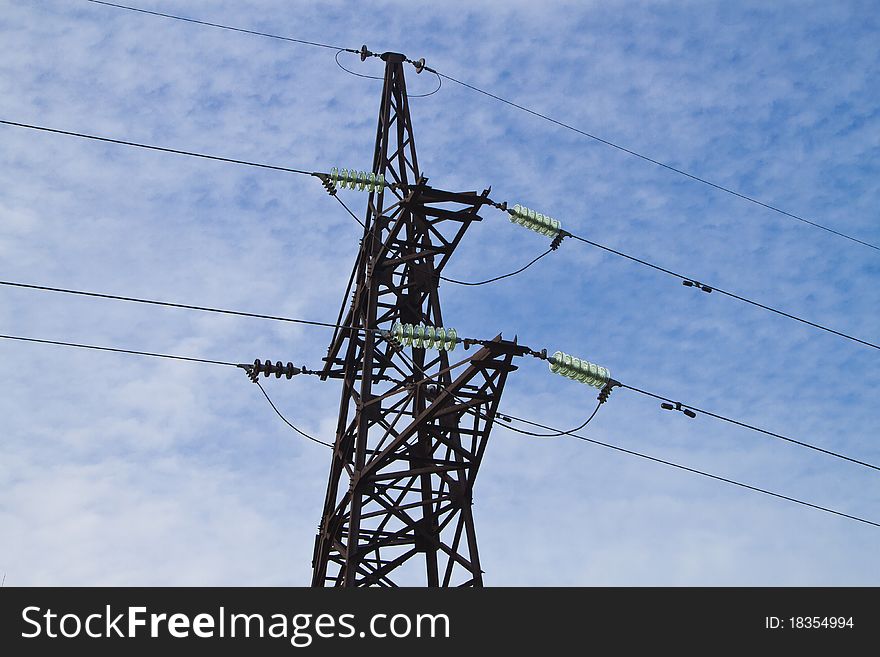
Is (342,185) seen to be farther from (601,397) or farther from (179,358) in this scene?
(601,397)

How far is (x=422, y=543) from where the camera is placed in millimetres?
25812

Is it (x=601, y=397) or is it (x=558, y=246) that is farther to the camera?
(x=558, y=246)

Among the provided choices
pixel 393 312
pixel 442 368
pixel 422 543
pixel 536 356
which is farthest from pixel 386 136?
pixel 422 543

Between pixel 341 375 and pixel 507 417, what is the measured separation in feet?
17.5

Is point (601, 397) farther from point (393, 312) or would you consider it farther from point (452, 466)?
point (393, 312)

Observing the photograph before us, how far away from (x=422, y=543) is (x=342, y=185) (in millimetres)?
9433

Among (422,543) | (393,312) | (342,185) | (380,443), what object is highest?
(342,185)

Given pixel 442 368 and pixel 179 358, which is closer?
pixel 179 358
